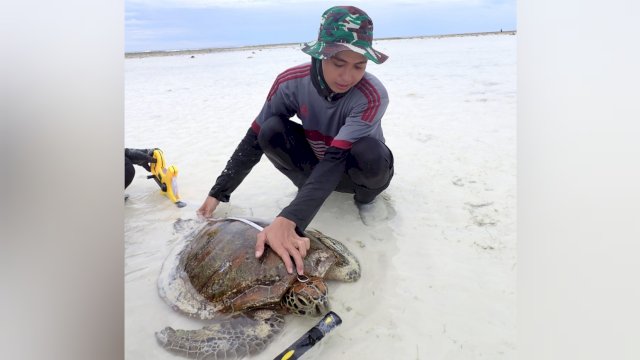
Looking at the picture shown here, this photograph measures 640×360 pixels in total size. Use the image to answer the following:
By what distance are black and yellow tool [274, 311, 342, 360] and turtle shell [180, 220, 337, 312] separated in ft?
0.50

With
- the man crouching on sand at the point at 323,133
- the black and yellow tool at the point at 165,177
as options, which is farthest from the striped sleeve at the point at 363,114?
the black and yellow tool at the point at 165,177

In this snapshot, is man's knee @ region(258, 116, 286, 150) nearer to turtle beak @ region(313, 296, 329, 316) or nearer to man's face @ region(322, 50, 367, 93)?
man's face @ region(322, 50, 367, 93)

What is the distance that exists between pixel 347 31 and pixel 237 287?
718 millimetres

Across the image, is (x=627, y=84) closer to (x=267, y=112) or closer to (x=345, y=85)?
(x=345, y=85)

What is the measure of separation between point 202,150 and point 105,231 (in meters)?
1.42

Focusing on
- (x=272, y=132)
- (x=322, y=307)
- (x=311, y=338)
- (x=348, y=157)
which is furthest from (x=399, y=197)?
(x=311, y=338)

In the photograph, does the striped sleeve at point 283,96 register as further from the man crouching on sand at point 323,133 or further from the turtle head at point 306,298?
the turtle head at point 306,298

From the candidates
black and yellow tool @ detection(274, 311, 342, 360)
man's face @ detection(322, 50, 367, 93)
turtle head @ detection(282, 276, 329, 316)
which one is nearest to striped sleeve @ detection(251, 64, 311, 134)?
man's face @ detection(322, 50, 367, 93)

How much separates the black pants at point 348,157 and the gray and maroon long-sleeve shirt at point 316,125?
1.2 inches

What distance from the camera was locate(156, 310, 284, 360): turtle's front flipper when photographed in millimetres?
826

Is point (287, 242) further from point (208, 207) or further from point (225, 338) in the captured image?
point (208, 207)

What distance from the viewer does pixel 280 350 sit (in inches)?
33.2

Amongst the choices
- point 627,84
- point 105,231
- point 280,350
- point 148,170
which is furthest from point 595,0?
point 148,170

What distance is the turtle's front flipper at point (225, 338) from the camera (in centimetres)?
83
